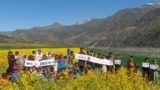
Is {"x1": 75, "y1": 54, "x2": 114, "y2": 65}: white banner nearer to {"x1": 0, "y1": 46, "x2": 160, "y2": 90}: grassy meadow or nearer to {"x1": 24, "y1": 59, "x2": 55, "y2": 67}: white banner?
{"x1": 24, "y1": 59, "x2": 55, "y2": 67}: white banner

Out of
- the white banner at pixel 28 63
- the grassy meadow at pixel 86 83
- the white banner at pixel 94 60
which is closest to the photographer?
the grassy meadow at pixel 86 83

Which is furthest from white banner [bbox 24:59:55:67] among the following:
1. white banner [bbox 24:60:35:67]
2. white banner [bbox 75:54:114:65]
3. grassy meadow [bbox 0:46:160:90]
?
grassy meadow [bbox 0:46:160:90]

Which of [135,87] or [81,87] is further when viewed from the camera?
[135,87]

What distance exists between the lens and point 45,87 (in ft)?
37.0

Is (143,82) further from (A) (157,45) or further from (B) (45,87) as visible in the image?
(A) (157,45)

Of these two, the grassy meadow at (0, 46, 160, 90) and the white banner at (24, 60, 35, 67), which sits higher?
the white banner at (24, 60, 35, 67)

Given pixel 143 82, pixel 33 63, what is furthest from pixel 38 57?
pixel 143 82

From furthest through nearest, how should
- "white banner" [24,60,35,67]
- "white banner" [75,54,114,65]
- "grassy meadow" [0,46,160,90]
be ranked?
"white banner" [75,54,114,65]
"white banner" [24,60,35,67]
"grassy meadow" [0,46,160,90]

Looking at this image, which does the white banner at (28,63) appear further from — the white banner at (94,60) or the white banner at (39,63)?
the white banner at (94,60)

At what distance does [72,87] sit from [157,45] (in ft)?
482

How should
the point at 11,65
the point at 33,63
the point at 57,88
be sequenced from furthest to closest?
the point at 33,63, the point at 11,65, the point at 57,88

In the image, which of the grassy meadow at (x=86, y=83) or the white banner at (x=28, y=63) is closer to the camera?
the grassy meadow at (x=86, y=83)

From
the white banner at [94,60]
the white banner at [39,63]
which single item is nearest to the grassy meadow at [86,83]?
the white banner at [94,60]

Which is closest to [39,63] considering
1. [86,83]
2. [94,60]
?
[94,60]
